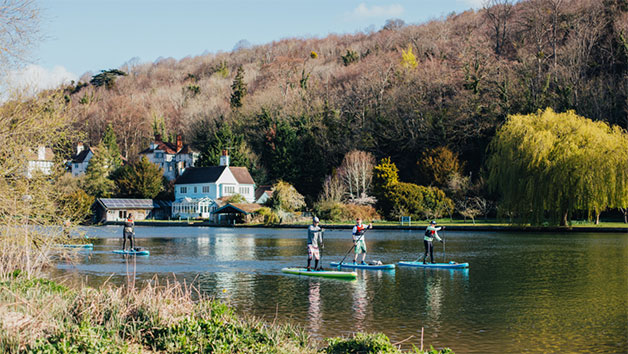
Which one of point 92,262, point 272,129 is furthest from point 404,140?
point 92,262

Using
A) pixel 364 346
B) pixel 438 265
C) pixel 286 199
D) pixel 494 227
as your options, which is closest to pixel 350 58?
pixel 286 199

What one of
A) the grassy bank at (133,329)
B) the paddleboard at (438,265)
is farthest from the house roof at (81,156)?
the grassy bank at (133,329)

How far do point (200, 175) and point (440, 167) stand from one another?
4069cm

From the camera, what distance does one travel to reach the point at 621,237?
158ft

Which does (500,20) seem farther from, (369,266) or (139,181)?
(369,266)

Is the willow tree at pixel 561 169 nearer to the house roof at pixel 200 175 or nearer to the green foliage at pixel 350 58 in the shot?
the house roof at pixel 200 175

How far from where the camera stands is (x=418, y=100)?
9112cm

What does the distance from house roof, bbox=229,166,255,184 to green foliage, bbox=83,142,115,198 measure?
19.7m

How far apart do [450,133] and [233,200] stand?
31979mm

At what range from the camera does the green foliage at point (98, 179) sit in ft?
331

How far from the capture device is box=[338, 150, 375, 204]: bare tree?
265ft

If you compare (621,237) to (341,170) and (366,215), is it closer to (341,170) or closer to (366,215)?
(366,215)

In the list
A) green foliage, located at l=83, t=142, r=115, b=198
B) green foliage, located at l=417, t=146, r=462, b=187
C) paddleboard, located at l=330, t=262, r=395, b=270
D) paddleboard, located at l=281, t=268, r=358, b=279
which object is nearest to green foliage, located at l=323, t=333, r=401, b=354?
paddleboard, located at l=281, t=268, r=358, b=279

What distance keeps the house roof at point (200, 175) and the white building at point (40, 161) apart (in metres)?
78.0
